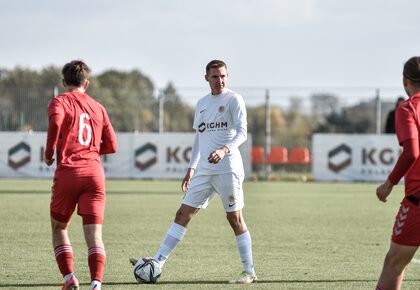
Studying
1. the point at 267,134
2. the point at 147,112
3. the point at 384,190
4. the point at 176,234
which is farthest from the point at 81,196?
the point at 147,112

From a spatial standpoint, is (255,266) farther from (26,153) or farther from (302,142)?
(302,142)

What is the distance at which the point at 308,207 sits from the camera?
20.0 meters

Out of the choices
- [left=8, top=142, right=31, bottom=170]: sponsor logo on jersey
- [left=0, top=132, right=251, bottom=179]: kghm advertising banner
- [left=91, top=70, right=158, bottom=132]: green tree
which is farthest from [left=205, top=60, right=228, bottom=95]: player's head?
[left=91, top=70, right=158, bottom=132]: green tree

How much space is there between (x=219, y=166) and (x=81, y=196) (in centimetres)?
198

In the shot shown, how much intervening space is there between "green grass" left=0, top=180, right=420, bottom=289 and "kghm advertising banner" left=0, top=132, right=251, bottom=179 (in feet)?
24.7

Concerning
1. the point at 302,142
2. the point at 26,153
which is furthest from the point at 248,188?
the point at 302,142

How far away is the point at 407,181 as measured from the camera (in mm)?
6930

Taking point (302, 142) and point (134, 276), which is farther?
point (302, 142)

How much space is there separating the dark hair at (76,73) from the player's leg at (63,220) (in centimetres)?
82

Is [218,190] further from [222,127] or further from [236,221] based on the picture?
[222,127]

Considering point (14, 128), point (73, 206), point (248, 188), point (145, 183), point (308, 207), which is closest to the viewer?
point (73, 206)

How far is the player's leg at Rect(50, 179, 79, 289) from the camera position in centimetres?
809

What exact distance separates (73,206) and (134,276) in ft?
5.67

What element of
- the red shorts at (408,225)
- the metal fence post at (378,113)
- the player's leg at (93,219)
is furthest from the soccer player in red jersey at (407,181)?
the metal fence post at (378,113)
